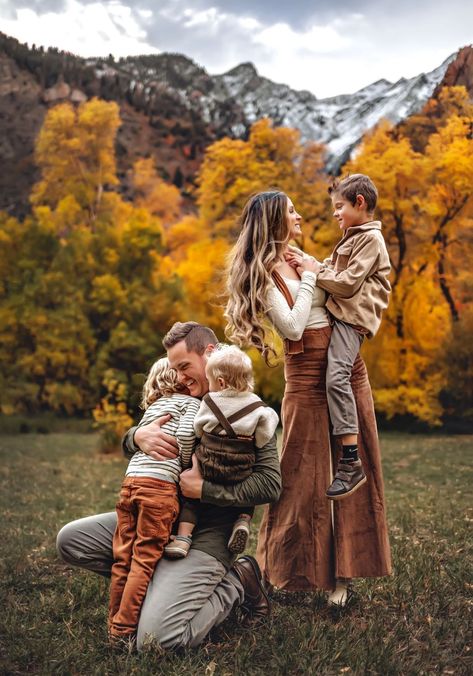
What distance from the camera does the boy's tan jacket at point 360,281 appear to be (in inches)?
135

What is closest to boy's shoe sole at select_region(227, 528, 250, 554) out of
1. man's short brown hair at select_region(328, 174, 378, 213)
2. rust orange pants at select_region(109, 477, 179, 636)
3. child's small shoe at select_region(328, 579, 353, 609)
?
rust orange pants at select_region(109, 477, 179, 636)

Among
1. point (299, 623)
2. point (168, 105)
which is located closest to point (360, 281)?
point (299, 623)

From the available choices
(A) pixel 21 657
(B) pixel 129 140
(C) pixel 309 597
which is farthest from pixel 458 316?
(B) pixel 129 140

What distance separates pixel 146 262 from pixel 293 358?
883 inches

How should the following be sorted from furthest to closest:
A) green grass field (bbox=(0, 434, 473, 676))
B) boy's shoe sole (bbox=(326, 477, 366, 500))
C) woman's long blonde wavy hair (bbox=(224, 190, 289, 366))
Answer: woman's long blonde wavy hair (bbox=(224, 190, 289, 366))
boy's shoe sole (bbox=(326, 477, 366, 500))
green grass field (bbox=(0, 434, 473, 676))

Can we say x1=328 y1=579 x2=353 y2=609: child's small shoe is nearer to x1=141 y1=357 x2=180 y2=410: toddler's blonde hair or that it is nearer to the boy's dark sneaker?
the boy's dark sneaker

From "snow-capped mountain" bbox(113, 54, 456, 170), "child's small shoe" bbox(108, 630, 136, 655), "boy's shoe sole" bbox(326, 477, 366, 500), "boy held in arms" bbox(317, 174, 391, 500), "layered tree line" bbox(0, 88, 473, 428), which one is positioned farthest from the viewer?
"snow-capped mountain" bbox(113, 54, 456, 170)

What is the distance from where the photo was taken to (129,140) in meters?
34.3

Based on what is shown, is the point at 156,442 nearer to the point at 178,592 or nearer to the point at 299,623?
the point at 178,592

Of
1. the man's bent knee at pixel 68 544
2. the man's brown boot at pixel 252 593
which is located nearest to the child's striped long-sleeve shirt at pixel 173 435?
the man's bent knee at pixel 68 544

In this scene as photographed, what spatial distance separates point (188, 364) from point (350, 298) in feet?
2.91

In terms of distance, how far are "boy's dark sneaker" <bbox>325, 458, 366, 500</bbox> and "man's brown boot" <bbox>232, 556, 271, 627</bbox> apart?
54 cm

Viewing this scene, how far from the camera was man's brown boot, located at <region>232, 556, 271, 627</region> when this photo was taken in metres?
3.34

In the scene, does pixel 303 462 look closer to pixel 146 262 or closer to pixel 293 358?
pixel 293 358
